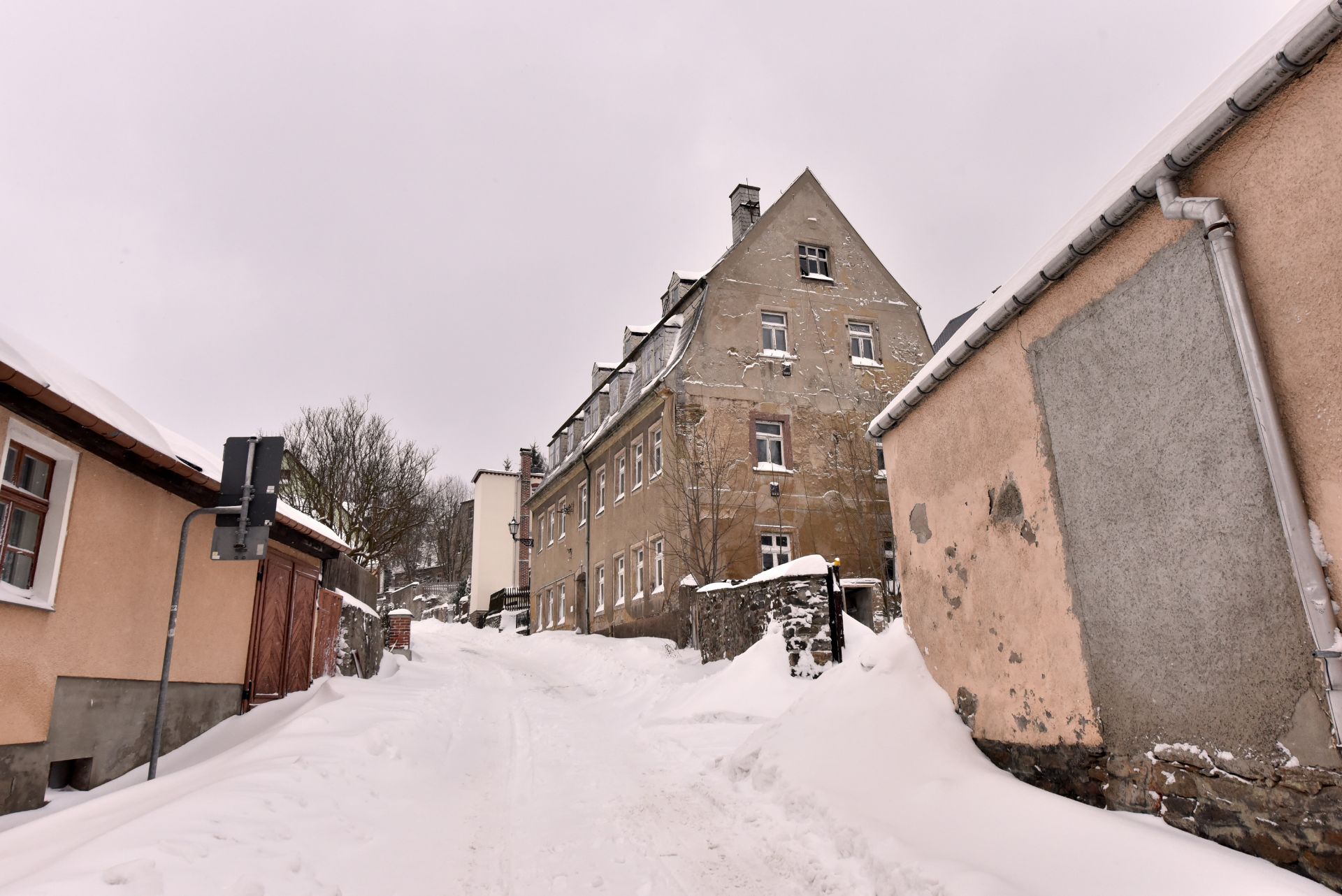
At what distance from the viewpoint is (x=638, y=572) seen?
76.3ft

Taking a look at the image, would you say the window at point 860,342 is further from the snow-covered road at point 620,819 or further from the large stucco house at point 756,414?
the snow-covered road at point 620,819

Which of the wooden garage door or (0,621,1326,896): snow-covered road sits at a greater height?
the wooden garage door

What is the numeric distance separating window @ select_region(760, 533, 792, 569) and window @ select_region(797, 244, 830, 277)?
846 cm

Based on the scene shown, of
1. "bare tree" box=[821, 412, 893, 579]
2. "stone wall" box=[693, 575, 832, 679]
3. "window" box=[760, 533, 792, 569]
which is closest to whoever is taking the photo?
"stone wall" box=[693, 575, 832, 679]

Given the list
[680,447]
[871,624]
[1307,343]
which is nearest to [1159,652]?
[1307,343]

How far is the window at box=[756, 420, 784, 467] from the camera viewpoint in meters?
21.4

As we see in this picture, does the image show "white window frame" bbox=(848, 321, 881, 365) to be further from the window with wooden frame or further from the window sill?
the window sill

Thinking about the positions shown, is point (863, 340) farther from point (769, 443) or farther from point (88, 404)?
point (88, 404)

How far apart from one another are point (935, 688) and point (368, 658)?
13.2 meters

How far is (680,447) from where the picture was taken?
20.8 m

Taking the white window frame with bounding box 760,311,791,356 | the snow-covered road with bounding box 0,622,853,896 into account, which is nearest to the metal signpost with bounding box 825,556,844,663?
the snow-covered road with bounding box 0,622,853,896

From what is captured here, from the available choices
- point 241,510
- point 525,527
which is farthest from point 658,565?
point 525,527

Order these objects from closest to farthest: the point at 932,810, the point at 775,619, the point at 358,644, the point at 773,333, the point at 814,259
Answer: the point at 932,810 < the point at 775,619 < the point at 358,644 < the point at 773,333 < the point at 814,259

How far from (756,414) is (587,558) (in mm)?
9343
